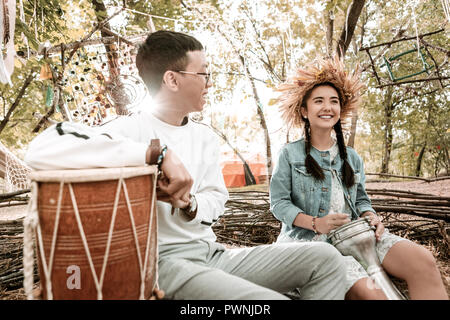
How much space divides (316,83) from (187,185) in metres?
1.65

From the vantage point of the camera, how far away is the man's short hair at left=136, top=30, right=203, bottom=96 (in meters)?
2.04

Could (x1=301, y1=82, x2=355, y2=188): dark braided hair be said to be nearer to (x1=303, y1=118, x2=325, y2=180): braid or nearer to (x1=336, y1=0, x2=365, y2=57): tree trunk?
(x1=303, y1=118, x2=325, y2=180): braid

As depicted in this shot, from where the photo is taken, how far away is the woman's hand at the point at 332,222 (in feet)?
6.81

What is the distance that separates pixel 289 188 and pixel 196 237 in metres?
1.03

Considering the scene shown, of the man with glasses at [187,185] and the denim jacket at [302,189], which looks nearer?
the man with glasses at [187,185]

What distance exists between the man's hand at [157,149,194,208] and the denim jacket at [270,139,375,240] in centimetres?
107

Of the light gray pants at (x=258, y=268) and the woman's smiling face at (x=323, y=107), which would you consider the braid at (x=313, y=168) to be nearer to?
the woman's smiling face at (x=323, y=107)

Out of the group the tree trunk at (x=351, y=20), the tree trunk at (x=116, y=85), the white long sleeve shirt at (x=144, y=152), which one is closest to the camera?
the white long sleeve shirt at (x=144, y=152)

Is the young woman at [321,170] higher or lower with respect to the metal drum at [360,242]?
higher

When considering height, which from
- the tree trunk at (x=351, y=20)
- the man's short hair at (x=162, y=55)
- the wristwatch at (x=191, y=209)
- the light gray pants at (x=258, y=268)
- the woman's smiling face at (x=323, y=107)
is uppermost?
the tree trunk at (x=351, y=20)

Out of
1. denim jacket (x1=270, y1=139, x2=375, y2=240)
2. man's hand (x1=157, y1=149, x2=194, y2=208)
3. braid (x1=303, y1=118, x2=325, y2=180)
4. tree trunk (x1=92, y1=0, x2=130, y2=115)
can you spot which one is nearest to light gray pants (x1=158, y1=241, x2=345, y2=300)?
man's hand (x1=157, y1=149, x2=194, y2=208)

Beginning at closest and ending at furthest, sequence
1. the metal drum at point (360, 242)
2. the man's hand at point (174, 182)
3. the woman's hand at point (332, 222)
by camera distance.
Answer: the man's hand at point (174, 182), the metal drum at point (360, 242), the woman's hand at point (332, 222)

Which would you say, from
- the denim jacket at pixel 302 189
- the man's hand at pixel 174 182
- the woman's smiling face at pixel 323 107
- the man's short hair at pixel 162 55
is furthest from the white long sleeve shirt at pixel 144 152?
the woman's smiling face at pixel 323 107

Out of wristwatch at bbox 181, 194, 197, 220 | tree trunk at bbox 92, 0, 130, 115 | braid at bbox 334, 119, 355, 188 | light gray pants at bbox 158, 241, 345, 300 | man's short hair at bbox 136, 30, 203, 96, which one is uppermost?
tree trunk at bbox 92, 0, 130, 115
